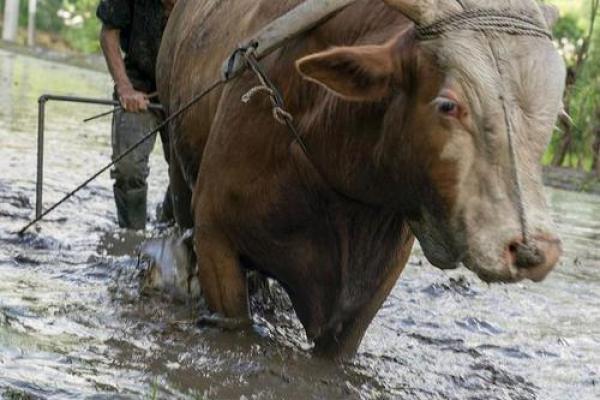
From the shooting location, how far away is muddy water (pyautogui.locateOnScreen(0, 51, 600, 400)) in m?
4.62

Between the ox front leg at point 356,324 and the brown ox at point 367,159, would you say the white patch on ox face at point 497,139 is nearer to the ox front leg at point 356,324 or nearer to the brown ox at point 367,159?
the brown ox at point 367,159

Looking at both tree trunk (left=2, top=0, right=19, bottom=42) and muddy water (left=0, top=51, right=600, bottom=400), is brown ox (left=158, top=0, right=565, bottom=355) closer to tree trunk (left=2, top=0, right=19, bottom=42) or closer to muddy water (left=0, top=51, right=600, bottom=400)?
muddy water (left=0, top=51, right=600, bottom=400)

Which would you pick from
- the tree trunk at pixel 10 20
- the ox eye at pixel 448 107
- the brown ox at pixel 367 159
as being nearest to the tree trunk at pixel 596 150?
the brown ox at pixel 367 159

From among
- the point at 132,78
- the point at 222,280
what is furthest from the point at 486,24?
the point at 132,78

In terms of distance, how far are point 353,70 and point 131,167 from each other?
4.46 meters

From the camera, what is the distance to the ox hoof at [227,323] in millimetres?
5363

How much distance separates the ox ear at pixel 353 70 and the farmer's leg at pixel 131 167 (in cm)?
409

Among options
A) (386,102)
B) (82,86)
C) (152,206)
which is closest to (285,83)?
(386,102)

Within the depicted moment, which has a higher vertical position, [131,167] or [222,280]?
[222,280]

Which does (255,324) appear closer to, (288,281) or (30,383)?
(288,281)

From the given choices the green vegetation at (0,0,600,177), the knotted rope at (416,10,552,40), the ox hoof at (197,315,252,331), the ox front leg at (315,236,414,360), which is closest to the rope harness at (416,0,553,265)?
the knotted rope at (416,10,552,40)

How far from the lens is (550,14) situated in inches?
182

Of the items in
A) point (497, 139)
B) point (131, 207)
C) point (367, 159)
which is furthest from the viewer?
point (131, 207)

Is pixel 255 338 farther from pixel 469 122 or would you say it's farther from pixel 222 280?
pixel 469 122
